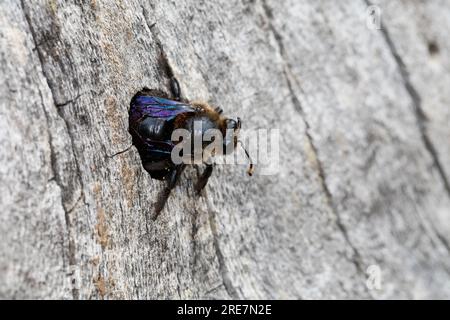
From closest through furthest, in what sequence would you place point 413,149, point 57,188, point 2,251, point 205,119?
point 2,251, point 57,188, point 205,119, point 413,149

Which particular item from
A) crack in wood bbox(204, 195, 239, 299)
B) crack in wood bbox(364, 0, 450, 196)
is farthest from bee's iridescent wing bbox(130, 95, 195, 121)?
crack in wood bbox(364, 0, 450, 196)

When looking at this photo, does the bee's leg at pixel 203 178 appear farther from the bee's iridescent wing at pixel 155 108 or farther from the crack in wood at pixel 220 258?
the bee's iridescent wing at pixel 155 108

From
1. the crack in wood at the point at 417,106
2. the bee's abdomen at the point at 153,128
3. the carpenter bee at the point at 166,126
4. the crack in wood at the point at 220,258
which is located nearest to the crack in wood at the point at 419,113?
the crack in wood at the point at 417,106

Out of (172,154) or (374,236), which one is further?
(374,236)

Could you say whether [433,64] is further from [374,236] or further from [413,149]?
[374,236]

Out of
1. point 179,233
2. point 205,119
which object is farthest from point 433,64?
point 179,233

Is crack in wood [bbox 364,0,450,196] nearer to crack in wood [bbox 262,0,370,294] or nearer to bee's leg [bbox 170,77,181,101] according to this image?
crack in wood [bbox 262,0,370,294]

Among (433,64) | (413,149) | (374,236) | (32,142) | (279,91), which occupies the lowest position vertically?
(374,236)

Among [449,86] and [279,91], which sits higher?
[279,91]
